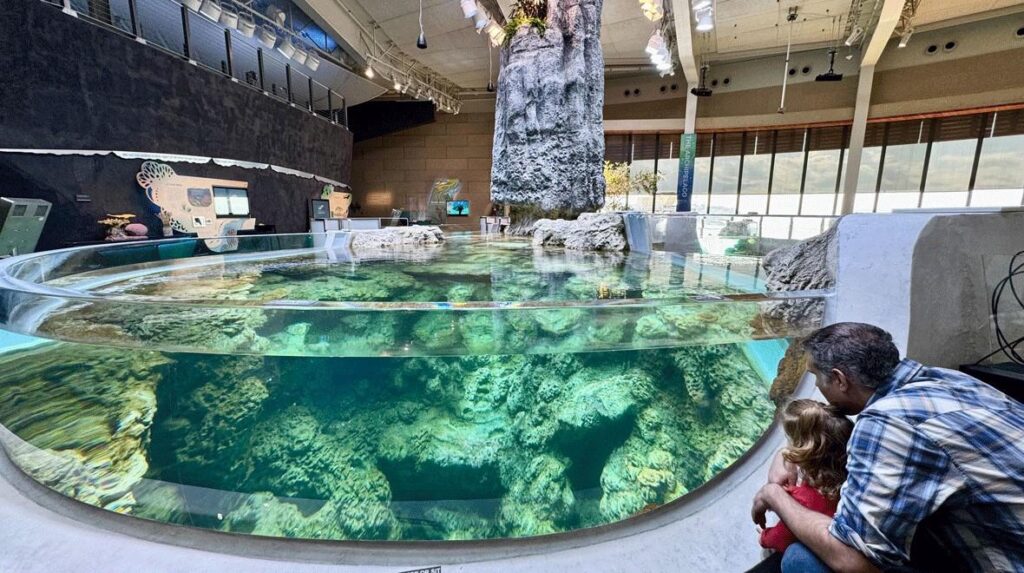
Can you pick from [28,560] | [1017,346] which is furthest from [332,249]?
[1017,346]

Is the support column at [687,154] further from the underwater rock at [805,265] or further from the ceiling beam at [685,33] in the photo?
the underwater rock at [805,265]

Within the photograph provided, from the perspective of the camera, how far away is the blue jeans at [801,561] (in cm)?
93

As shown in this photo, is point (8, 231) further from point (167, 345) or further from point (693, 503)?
point (693, 503)

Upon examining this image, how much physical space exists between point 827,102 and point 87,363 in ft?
54.2

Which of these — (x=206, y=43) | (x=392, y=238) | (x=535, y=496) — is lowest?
(x=535, y=496)

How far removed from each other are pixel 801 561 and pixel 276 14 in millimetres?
11817

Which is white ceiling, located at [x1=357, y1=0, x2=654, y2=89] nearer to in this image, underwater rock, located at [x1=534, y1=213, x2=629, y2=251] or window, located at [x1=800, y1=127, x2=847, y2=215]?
underwater rock, located at [x1=534, y1=213, x2=629, y2=251]

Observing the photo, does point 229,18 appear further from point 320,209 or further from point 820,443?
point 820,443

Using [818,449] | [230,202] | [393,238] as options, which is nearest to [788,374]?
[818,449]

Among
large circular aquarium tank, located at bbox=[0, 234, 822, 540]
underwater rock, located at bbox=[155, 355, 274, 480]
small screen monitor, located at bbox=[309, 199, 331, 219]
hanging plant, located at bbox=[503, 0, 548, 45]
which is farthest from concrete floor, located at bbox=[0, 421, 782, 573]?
small screen monitor, located at bbox=[309, 199, 331, 219]

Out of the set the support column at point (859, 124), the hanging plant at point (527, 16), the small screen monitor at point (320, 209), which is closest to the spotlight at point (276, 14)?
the small screen monitor at point (320, 209)

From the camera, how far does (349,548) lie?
58.8 inches

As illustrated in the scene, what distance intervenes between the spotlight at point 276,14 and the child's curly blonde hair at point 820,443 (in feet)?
37.0

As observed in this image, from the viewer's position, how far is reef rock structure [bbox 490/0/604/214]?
7391mm
